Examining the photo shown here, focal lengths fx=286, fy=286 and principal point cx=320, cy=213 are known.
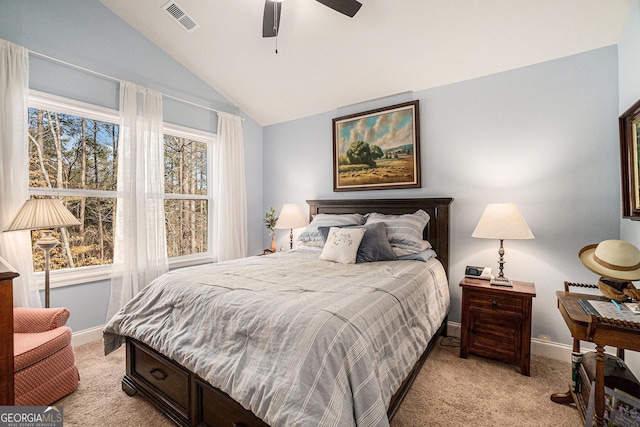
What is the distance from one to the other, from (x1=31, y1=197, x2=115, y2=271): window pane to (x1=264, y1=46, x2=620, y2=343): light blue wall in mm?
3382

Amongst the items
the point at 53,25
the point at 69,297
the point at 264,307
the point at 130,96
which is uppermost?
the point at 53,25

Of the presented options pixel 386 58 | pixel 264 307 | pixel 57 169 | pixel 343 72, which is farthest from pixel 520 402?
A: pixel 57 169

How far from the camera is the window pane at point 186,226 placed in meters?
3.69

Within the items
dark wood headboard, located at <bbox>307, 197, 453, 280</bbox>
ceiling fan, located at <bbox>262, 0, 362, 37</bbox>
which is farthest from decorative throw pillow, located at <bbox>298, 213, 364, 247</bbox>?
ceiling fan, located at <bbox>262, 0, 362, 37</bbox>

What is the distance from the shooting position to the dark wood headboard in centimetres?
294

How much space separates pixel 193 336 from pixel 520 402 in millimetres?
2113

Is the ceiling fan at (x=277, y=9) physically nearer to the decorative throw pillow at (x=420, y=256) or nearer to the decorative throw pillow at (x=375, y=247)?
the decorative throw pillow at (x=375, y=247)

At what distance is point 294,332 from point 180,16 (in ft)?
10.8

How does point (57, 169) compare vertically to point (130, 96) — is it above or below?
below

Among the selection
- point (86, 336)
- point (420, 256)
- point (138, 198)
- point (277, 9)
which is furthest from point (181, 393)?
point (277, 9)

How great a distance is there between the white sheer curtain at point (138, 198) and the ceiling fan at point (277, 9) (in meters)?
1.72

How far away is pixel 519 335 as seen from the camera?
2.21m

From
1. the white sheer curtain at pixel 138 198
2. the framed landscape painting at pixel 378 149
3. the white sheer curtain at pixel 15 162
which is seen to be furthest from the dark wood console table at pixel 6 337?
the framed landscape painting at pixel 378 149

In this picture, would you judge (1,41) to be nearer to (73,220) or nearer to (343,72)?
(73,220)
